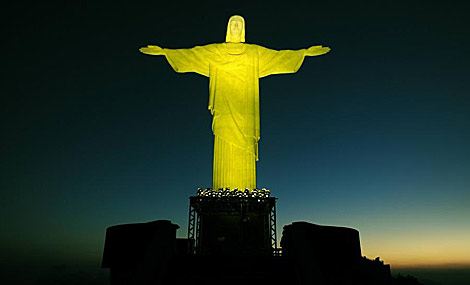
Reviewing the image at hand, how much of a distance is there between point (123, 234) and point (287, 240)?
124 inches

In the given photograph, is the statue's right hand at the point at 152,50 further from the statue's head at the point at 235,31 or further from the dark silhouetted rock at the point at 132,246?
the dark silhouetted rock at the point at 132,246

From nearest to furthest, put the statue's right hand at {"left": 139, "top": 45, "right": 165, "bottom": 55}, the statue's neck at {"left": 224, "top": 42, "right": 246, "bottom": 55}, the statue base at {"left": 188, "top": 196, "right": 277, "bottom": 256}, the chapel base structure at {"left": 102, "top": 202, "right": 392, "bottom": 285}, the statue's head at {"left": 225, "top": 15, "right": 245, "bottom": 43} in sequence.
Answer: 1. the chapel base structure at {"left": 102, "top": 202, "right": 392, "bottom": 285}
2. the statue base at {"left": 188, "top": 196, "right": 277, "bottom": 256}
3. the statue's right hand at {"left": 139, "top": 45, "right": 165, "bottom": 55}
4. the statue's neck at {"left": 224, "top": 42, "right": 246, "bottom": 55}
5. the statue's head at {"left": 225, "top": 15, "right": 245, "bottom": 43}

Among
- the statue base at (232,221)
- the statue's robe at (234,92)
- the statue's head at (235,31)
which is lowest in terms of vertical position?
the statue base at (232,221)

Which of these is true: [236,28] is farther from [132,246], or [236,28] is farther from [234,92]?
[132,246]

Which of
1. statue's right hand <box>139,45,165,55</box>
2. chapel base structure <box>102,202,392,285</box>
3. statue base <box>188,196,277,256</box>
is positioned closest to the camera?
chapel base structure <box>102,202,392,285</box>

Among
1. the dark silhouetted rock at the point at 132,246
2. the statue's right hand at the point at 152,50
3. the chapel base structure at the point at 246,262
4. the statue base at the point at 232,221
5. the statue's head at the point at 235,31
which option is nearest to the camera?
the chapel base structure at the point at 246,262

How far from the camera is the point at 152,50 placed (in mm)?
15836

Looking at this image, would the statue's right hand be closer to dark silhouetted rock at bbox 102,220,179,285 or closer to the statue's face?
the statue's face

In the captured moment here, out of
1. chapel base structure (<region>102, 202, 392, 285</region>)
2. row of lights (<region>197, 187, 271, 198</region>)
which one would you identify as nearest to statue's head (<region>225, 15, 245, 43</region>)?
row of lights (<region>197, 187, 271, 198</region>)

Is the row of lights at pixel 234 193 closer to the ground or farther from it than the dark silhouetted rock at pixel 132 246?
farther from it

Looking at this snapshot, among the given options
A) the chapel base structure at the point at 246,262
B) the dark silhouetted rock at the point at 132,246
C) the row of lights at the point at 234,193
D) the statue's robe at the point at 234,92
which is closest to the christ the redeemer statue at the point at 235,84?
the statue's robe at the point at 234,92

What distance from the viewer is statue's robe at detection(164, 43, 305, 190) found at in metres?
15.2

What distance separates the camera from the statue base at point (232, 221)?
14.1 metres

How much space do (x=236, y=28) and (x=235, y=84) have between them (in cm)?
250
